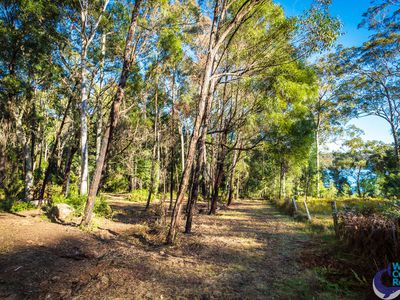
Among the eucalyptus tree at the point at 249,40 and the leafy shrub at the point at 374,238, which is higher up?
the eucalyptus tree at the point at 249,40

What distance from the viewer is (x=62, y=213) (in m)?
8.14

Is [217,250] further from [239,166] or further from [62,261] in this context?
[239,166]

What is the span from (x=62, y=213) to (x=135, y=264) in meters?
4.76

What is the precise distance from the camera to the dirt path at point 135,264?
3717mm

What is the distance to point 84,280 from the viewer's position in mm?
3980

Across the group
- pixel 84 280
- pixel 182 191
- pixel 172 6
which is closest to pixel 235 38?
pixel 172 6

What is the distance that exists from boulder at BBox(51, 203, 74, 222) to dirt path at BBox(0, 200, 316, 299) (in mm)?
464

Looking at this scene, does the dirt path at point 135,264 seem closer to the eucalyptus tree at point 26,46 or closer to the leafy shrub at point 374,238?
the leafy shrub at point 374,238

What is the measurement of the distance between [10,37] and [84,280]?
11.8 meters

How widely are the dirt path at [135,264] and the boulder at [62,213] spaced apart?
46 cm

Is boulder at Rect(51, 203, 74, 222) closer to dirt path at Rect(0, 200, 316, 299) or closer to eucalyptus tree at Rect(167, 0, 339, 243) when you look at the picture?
dirt path at Rect(0, 200, 316, 299)

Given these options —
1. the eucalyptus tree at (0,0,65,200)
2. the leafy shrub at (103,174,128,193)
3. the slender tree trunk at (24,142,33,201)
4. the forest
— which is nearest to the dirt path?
the forest

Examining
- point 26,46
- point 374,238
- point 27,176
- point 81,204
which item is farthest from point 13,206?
point 374,238

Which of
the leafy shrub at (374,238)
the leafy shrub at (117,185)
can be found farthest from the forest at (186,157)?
the leafy shrub at (117,185)
